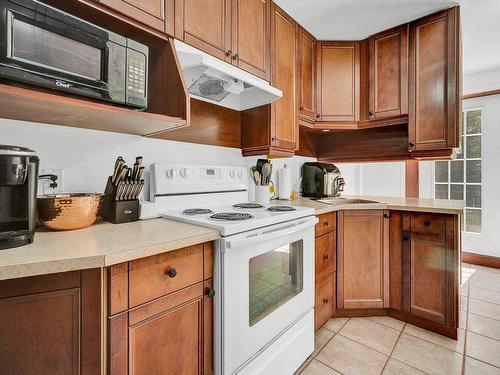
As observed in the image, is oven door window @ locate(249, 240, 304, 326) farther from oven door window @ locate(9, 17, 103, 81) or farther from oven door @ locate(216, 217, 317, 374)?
oven door window @ locate(9, 17, 103, 81)

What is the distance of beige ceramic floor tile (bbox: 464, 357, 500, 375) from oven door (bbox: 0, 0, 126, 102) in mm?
2388

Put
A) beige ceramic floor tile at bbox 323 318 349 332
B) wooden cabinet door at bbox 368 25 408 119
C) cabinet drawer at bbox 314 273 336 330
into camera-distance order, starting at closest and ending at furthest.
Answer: cabinet drawer at bbox 314 273 336 330 < beige ceramic floor tile at bbox 323 318 349 332 < wooden cabinet door at bbox 368 25 408 119

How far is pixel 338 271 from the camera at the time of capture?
2.01 m

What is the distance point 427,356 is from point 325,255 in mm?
857

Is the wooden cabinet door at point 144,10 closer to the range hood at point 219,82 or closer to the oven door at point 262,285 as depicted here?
the range hood at point 219,82

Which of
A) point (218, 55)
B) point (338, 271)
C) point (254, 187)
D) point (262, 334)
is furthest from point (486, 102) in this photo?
point (262, 334)

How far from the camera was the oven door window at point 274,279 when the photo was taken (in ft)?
4.07

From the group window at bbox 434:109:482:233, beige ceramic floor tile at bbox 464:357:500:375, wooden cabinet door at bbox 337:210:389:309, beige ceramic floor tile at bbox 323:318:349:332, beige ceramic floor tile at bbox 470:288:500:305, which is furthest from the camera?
window at bbox 434:109:482:233

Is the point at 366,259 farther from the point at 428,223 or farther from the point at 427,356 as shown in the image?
the point at 427,356

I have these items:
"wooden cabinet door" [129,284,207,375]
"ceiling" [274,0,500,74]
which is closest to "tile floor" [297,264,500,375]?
"wooden cabinet door" [129,284,207,375]

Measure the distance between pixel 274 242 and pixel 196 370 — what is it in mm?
637

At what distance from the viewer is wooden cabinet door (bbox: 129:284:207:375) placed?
2.74ft

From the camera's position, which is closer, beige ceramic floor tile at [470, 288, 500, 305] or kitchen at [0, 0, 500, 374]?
kitchen at [0, 0, 500, 374]

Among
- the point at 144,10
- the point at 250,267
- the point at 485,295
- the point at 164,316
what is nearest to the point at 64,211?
the point at 164,316
